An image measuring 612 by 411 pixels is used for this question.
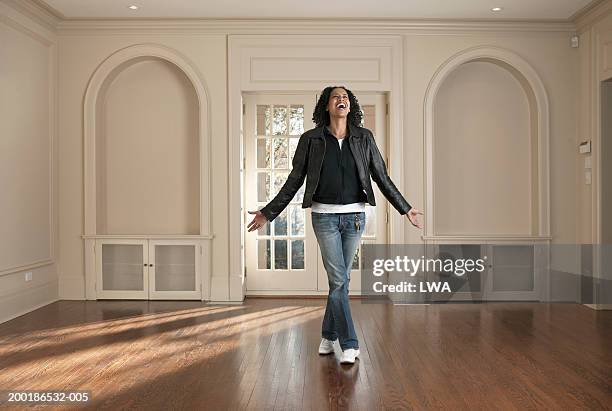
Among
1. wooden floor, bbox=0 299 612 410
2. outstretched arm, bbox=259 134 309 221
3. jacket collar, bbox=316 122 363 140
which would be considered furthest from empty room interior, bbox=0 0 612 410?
jacket collar, bbox=316 122 363 140

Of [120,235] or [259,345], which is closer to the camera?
[259,345]

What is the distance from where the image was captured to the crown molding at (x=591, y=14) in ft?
18.5

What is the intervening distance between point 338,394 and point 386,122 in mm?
3795

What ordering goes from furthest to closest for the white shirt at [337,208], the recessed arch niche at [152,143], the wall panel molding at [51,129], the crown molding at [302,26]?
the recessed arch niche at [152,143] < the crown molding at [302,26] < the wall panel molding at [51,129] < the white shirt at [337,208]

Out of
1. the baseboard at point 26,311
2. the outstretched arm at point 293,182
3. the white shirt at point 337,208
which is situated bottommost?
the baseboard at point 26,311

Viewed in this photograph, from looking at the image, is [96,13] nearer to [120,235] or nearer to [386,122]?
[120,235]

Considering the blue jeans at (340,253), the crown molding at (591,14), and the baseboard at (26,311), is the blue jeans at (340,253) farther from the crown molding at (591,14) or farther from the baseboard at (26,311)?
the crown molding at (591,14)

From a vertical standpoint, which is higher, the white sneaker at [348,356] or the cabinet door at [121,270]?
the cabinet door at [121,270]

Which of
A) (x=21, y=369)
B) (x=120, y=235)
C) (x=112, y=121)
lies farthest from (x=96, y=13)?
(x=21, y=369)

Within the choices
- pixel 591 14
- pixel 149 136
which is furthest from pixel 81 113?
pixel 591 14

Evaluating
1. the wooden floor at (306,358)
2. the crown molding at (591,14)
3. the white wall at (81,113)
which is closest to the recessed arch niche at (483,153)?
the crown molding at (591,14)

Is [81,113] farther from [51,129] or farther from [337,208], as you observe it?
[337,208]

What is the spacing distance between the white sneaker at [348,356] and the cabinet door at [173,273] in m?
2.79

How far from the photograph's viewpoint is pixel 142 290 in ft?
20.7
